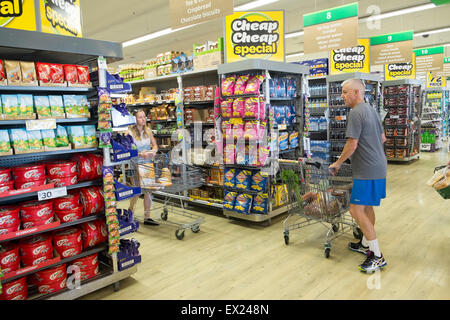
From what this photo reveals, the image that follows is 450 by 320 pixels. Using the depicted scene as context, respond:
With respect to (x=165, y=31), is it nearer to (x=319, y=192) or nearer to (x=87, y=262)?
(x=319, y=192)

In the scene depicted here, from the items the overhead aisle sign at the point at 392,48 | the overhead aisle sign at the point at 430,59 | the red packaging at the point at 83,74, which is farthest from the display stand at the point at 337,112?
the red packaging at the point at 83,74

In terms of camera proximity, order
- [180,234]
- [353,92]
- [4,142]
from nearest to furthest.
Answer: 1. [4,142]
2. [353,92]
3. [180,234]

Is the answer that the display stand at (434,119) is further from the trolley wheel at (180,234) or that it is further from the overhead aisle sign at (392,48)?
the trolley wheel at (180,234)

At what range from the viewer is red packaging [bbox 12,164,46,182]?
2781mm

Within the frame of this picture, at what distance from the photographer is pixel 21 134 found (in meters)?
2.76

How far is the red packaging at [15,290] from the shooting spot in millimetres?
2693

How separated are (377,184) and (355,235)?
1247 mm

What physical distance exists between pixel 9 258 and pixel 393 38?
379 inches

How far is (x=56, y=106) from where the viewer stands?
2.94 metres

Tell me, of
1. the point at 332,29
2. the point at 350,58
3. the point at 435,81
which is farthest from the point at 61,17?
the point at 435,81

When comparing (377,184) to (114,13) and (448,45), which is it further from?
(448,45)

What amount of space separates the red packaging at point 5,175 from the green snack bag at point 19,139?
0.19 m

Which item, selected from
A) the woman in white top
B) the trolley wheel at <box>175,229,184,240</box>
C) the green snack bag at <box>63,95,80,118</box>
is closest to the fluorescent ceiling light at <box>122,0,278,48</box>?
the woman in white top

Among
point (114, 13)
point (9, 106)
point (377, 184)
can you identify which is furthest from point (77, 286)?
point (114, 13)
